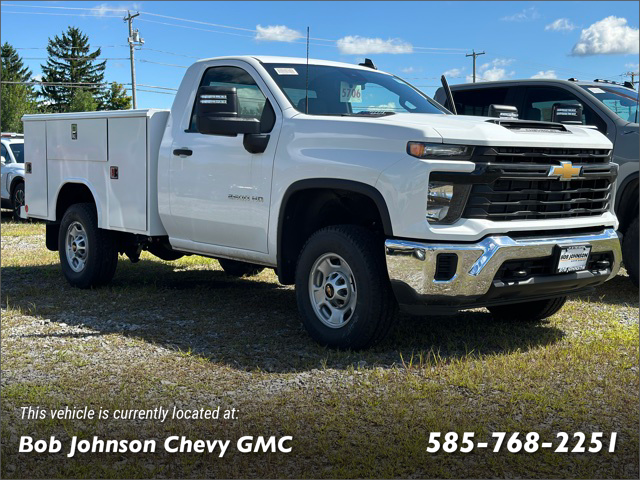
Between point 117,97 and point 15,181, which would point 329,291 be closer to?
point 15,181

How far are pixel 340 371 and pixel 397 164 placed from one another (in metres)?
1.36

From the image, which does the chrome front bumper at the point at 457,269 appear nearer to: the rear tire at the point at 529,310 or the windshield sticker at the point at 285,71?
the rear tire at the point at 529,310

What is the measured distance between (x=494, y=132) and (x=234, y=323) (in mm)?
2718

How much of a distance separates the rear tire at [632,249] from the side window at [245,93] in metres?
3.81

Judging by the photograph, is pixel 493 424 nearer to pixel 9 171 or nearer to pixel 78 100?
pixel 9 171

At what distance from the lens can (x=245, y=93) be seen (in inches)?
265

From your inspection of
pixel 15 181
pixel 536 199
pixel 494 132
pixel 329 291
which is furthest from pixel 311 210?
pixel 15 181

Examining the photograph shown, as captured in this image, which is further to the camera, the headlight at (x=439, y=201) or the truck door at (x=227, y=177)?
the truck door at (x=227, y=177)

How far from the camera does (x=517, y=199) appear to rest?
5574 millimetres

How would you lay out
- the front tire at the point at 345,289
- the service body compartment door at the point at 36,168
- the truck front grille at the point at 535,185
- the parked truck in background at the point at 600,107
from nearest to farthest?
the truck front grille at the point at 535,185 < the front tire at the point at 345,289 < the parked truck in background at the point at 600,107 < the service body compartment door at the point at 36,168

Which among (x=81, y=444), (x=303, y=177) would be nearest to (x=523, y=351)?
(x=303, y=177)

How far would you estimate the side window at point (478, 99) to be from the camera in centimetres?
966

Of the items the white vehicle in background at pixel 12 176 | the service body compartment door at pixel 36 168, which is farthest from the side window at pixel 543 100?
the white vehicle in background at pixel 12 176

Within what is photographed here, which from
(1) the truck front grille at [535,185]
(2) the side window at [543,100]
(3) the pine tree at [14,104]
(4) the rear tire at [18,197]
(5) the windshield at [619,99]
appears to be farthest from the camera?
(3) the pine tree at [14,104]
